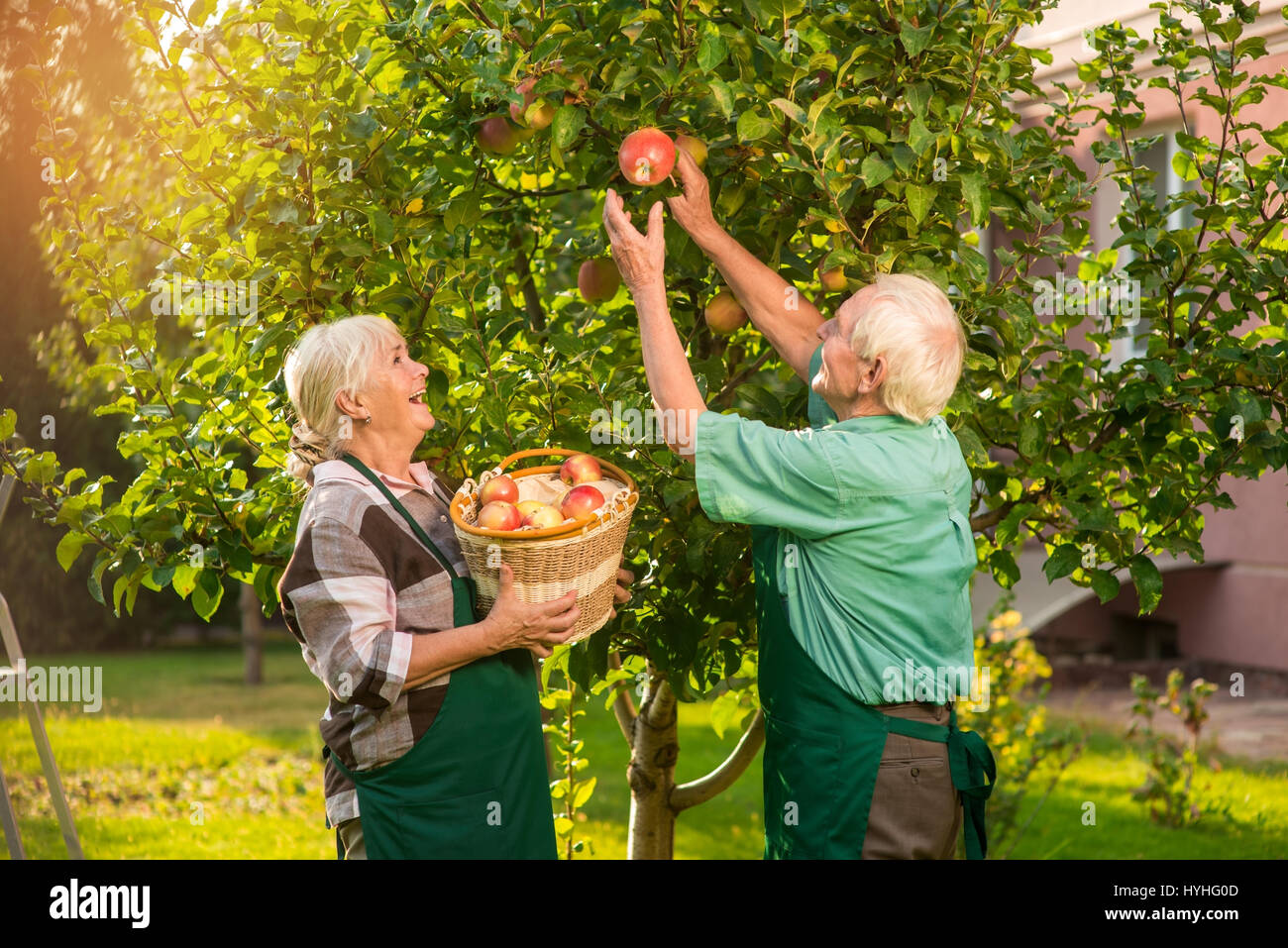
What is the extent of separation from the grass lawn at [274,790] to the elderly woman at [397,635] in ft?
6.38

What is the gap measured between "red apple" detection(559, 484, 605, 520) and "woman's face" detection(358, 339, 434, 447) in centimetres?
33

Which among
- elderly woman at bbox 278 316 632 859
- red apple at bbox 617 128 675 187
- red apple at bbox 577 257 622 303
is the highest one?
red apple at bbox 617 128 675 187

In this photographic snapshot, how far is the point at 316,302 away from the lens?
2.63 metres

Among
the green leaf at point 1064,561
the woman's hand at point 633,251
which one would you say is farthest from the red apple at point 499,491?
the green leaf at point 1064,561

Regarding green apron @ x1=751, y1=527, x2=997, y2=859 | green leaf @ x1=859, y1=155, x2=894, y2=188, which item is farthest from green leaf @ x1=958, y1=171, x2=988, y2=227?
green apron @ x1=751, y1=527, x2=997, y2=859

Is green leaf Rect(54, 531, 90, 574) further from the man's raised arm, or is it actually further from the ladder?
the man's raised arm

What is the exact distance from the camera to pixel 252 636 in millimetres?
10359

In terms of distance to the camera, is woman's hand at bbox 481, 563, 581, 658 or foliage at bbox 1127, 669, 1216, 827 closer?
woman's hand at bbox 481, 563, 581, 658

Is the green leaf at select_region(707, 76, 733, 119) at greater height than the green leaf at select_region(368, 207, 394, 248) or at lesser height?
greater

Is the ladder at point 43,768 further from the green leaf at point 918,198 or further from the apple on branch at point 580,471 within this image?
the green leaf at point 918,198

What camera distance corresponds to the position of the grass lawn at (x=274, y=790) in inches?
226

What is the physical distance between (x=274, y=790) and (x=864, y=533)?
6203mm

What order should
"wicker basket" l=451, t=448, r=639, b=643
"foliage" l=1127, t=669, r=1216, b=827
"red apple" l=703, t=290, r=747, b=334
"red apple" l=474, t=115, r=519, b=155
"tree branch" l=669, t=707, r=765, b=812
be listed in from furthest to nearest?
"foliage" l=1127, t=669, r=1216, b=827
"tree branch" l=669, t=707, r=765, b=812
"red apple" l=703, t=290, r=747, b=334
"red apple" l=474, t=115, r=519, b=155
"wicker basket" l=451, t=448, r=639, b=643

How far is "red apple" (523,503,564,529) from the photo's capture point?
6.99 feet
